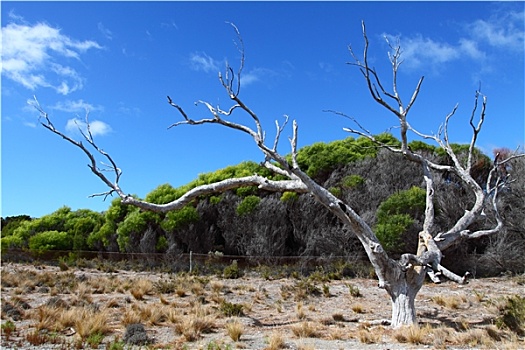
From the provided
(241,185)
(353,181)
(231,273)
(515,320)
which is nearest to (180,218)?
(231,273)

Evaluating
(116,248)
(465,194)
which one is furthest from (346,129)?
(116,248)

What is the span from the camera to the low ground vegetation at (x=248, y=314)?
7.48m

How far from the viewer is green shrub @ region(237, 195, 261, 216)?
19.8m

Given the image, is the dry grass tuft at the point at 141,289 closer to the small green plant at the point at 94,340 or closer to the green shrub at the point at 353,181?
the small green plant at the point at 94,340

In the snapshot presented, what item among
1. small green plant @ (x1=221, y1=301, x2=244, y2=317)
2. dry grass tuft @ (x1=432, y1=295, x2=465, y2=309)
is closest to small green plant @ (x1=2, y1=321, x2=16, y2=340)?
small green plant @ (x1=221, y1=301, x2=244, y2=317)

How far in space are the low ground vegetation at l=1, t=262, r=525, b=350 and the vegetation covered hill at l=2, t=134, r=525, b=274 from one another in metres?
2.06

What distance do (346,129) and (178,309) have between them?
5.92 meters

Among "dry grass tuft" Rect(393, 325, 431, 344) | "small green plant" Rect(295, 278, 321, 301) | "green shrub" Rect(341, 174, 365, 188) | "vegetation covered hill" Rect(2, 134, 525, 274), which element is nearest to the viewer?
"dry grass tuft" Rect(393, 325, 431, 344)

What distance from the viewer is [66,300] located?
37.2ft

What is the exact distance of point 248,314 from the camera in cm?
1047

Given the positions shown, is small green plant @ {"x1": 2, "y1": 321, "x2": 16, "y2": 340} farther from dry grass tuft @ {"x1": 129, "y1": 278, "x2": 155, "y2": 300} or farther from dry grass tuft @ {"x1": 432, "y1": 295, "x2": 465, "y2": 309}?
dry grass tuft @ {"x1": 432, "y1": 295, "x2": 465, "y2": 309}

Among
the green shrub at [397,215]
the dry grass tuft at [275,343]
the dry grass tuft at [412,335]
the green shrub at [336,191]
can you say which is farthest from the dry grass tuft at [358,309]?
the green shrub at [336,191]

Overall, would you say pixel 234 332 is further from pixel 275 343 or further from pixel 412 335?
pixel 412 335

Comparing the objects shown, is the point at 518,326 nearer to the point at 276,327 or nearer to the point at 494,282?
the point at 276,327
